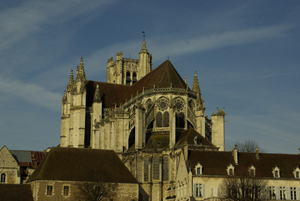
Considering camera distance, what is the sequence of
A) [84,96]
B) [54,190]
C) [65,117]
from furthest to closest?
[65,117]
[84,96]
[54,190]

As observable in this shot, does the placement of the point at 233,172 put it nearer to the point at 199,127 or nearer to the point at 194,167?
the point at 194,167

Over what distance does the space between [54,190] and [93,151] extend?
7.01 meters

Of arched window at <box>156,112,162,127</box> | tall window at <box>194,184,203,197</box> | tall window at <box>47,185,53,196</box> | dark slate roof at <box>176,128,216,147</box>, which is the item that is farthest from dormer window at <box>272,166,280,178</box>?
tall window at <box>47,185,53,196</box>

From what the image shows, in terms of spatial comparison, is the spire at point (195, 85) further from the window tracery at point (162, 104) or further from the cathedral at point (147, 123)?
the window tracery at point (162, 104)

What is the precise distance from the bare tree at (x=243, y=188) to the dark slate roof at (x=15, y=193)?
1873 centimetres

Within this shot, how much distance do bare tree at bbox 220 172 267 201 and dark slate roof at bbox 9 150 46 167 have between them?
30913mm

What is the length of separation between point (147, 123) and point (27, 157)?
19.1m

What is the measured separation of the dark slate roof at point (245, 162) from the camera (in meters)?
52.3

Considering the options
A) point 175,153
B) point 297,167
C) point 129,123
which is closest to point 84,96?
point 129,123

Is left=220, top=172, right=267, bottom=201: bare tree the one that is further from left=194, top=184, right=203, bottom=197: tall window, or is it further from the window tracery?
the window tracery

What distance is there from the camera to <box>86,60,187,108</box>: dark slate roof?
6750 cm

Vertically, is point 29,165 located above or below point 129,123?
below

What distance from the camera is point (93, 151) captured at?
56.3 meters

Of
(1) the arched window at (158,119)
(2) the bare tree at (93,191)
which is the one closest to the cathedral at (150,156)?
(1) the arched window at (158,119)
